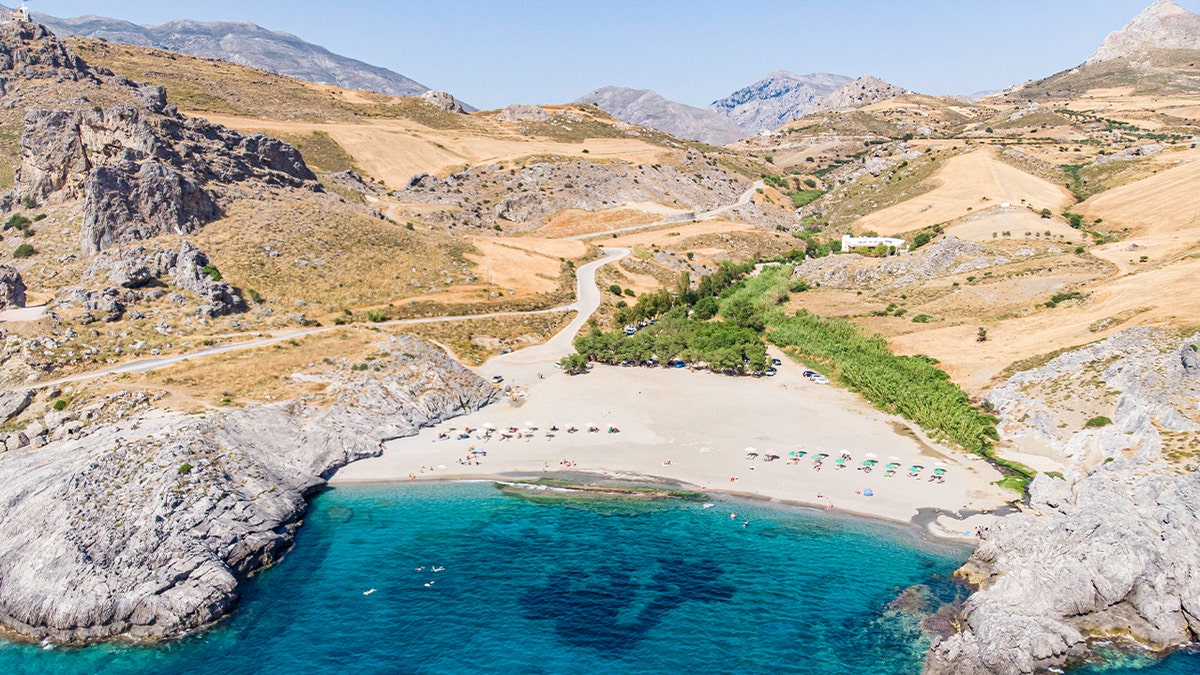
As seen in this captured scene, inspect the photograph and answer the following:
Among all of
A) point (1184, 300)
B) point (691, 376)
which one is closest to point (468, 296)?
point (691, 376)

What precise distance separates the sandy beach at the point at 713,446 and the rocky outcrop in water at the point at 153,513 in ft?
23.2

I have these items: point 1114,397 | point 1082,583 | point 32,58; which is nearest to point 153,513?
point 1082,583

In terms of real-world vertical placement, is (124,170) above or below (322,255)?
above

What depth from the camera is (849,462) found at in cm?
6347

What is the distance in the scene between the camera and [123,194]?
93.9m

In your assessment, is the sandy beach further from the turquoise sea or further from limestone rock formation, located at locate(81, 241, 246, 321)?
limestone rock formation, located at locate(81, 241, 246, 321)

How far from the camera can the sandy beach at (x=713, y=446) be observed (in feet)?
193

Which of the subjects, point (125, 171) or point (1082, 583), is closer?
point (1082, 583)

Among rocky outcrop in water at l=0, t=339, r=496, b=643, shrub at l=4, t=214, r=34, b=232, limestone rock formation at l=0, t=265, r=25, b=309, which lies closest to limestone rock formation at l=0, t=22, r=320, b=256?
shrub at l=4, t=214, r=34, b=232

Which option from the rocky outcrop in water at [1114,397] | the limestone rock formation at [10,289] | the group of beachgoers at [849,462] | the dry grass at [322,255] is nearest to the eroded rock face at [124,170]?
the dry grass at [322,255]

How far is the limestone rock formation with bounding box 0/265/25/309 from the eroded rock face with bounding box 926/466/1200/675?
10028 cm

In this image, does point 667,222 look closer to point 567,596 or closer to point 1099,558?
point 567,596

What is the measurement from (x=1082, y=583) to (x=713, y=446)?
3254 centimetres

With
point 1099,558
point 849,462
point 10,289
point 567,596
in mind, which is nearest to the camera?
point 1099,558
